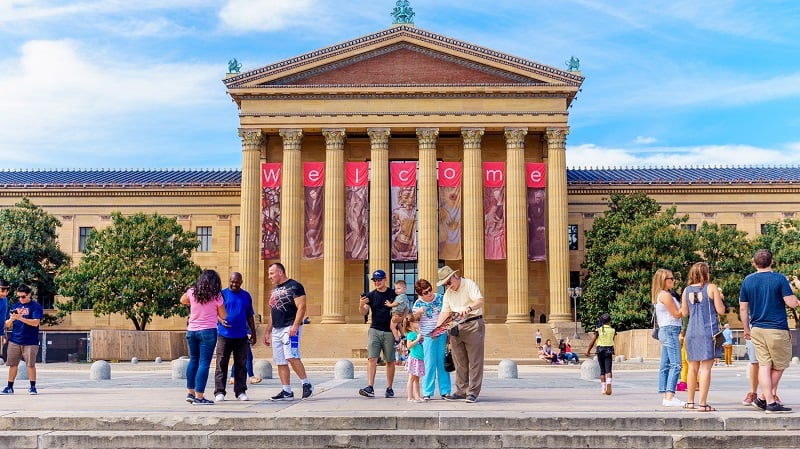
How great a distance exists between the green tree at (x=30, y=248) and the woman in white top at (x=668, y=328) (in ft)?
164

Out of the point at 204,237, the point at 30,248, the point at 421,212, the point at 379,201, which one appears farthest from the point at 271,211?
the point at 30,248

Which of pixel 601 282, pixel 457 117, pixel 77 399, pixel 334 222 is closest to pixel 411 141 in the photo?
pixel 457 117

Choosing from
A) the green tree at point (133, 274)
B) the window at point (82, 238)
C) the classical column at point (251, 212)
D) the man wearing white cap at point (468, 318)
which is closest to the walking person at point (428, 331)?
the man wearing white cap at point (468, 318)

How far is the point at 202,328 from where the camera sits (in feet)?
54.3

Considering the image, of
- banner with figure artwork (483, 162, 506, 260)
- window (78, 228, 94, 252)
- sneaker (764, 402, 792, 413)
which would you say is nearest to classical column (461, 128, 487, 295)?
banner with figure artwork (483, 162, 506, 260)

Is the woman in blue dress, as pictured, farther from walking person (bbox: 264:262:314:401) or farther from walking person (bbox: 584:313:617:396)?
walking person (bbox: 264:262:314:401)

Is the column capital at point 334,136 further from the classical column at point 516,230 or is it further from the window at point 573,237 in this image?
the window at point 573,237

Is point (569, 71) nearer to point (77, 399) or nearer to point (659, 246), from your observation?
point (659, 246)

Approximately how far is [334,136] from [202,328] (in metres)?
44.0

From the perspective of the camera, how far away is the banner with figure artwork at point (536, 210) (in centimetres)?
5884

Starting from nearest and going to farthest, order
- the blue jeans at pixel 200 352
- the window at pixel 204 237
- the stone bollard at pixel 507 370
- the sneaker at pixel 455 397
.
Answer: the blue jeans at pixel 200 352, the sneaker at pixel 455 397, the stone bollard at pixel 507 370, the window at pixel 204 237

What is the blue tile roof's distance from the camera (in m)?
68.6

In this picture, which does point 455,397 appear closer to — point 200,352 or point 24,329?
point 200,352

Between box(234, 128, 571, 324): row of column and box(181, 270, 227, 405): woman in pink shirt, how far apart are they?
136 ft
